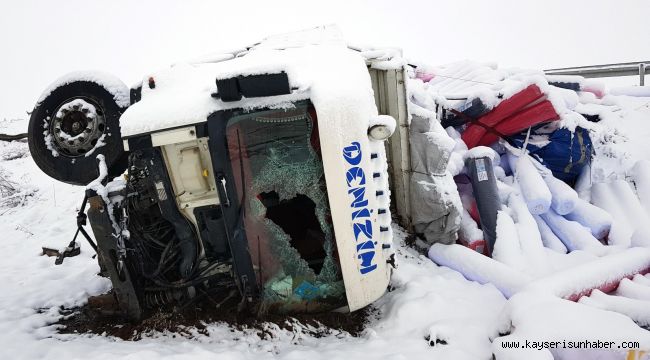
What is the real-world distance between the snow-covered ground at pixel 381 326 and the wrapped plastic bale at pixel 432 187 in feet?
1.07

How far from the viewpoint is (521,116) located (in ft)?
13.4

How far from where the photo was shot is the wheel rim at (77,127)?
9.78 ft

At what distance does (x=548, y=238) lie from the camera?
379 cm

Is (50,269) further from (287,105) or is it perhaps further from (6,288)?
(287,105)

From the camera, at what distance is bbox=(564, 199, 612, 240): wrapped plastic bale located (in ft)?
12.5

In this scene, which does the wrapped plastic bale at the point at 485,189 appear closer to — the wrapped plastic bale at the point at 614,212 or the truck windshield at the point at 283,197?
the wrapped plastic bale at the point at 614,212

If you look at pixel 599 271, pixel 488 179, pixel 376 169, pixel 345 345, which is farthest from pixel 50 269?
pixel 599 271

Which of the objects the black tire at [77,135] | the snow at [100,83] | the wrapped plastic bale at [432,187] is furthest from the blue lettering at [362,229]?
the snow at [100,83]

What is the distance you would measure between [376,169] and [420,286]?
3.98 feet

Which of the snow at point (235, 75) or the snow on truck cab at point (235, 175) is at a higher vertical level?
the snow at point (235, 75)

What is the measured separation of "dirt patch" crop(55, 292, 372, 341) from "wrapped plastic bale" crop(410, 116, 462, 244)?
3.83ft

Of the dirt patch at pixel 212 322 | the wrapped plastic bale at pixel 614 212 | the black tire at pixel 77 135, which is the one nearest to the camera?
the dirt patch at pixel 212 322

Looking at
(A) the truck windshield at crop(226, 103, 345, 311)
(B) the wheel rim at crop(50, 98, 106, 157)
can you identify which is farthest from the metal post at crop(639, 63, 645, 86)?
(B) the wheel rim at crop(50, 98, 106, 157)

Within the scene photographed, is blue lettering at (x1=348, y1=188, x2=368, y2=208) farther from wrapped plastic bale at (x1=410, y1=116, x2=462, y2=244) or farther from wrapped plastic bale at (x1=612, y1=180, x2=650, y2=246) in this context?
wrapped plastic bale at (x1=612, y1=180, x2=650, y2=246)
